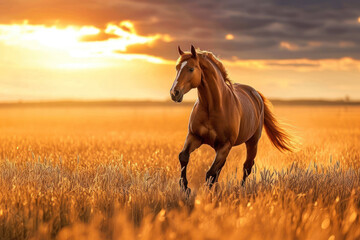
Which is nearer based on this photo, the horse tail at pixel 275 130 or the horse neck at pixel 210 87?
the horse neck at pixel 210 87

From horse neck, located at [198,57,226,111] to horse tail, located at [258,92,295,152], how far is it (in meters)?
3.13

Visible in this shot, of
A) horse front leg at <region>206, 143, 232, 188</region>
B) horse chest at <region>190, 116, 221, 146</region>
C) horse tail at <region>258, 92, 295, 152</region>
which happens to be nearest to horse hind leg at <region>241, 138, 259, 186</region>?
horse tail at <region>258, 92, 295, 152</region>

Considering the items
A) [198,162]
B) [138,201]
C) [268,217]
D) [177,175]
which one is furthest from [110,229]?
[198,162]

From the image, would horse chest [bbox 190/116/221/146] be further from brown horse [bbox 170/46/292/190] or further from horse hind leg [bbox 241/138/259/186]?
horse hind leg [bbox 241/138/259/186]

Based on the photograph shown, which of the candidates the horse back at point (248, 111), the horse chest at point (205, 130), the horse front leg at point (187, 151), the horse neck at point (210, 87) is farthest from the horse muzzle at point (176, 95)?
the horse back at point (248, 111)

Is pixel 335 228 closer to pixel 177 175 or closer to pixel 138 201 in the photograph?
pixel 138 201

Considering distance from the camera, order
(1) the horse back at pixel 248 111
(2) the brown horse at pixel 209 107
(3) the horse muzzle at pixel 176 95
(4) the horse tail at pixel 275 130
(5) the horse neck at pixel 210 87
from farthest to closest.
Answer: (4) the horse tail at pixel 275 130, (1) the horse back at pixel 248 111, (5) the horse neck at pixel 210 87, (2) the brown horse at pixel 209 107, (3) the horse muzzle at pixel 176 95

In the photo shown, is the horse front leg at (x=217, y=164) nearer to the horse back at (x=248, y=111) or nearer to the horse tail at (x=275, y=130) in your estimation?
the horse back at (x=248, y=111)

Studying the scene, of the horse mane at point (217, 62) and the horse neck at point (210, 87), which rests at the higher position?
the horse mane at point (217, 62)

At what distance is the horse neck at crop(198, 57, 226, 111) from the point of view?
6.04 m

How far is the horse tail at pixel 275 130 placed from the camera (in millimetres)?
9070

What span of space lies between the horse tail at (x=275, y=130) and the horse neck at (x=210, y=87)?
313cm

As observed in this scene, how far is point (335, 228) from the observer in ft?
13.5

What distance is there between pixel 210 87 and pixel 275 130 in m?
3.49
